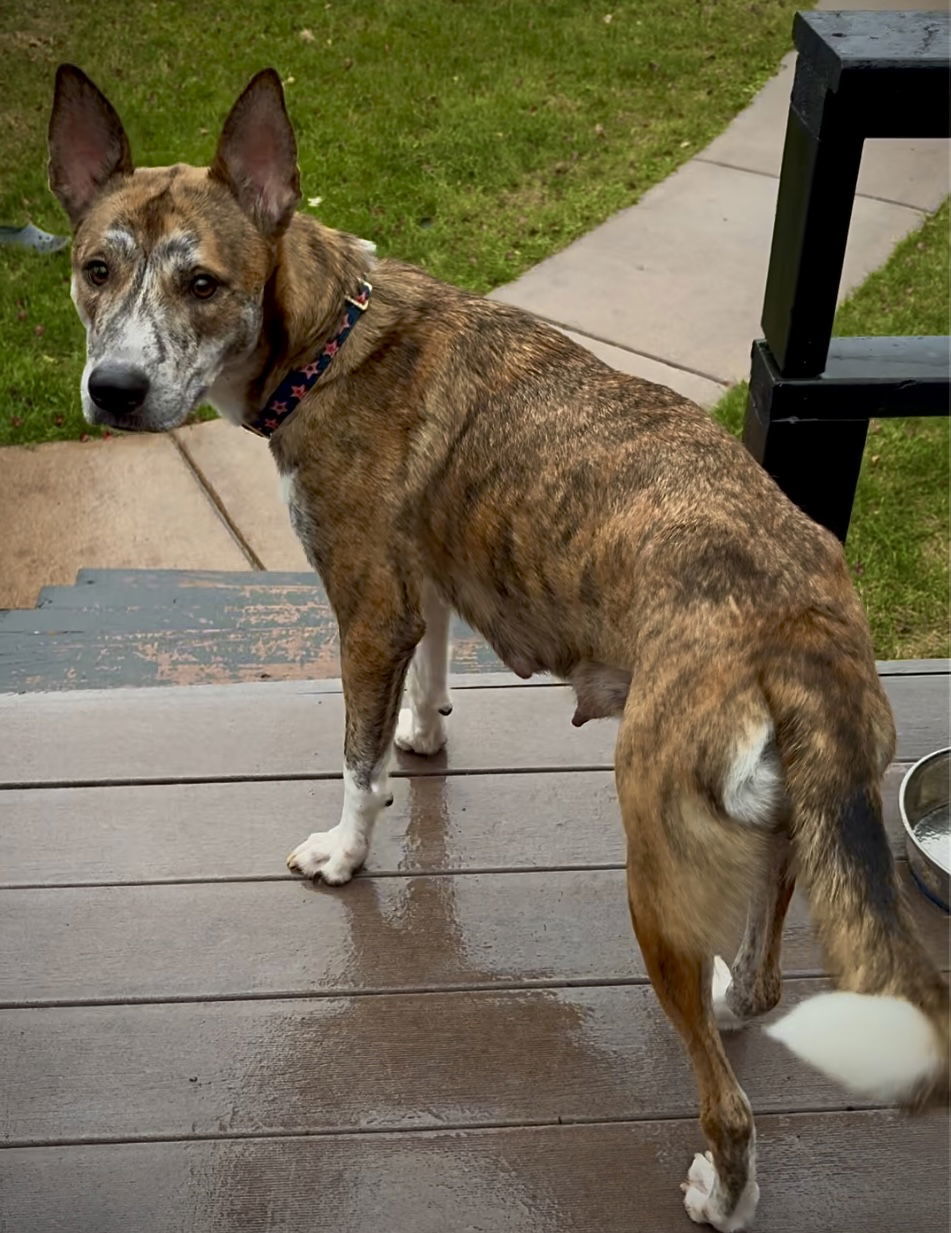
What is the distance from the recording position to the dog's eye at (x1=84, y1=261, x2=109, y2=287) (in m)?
2.65

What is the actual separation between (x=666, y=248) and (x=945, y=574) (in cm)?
268

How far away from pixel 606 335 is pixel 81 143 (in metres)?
3.52

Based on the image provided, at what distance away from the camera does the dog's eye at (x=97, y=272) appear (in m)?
2.65

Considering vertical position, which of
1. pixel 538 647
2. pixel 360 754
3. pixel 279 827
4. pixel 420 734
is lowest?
pixel 279 827

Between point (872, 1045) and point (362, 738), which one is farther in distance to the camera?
point (362, 738)

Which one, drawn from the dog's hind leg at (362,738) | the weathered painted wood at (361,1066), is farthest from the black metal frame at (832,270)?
the weathered painted wood at (361,1066)

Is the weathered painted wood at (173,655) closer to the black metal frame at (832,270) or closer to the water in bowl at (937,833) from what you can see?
the black metal frame at (832,270)

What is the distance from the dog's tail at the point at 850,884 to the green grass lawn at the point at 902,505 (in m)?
2.71

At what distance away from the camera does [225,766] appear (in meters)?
3.21

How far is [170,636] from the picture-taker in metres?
3.78

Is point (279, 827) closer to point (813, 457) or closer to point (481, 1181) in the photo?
point (481, 1181)

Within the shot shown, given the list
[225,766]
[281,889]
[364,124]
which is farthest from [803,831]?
[364,124]

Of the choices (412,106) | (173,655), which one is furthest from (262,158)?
(412,106)

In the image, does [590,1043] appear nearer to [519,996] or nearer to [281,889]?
[519,996]
